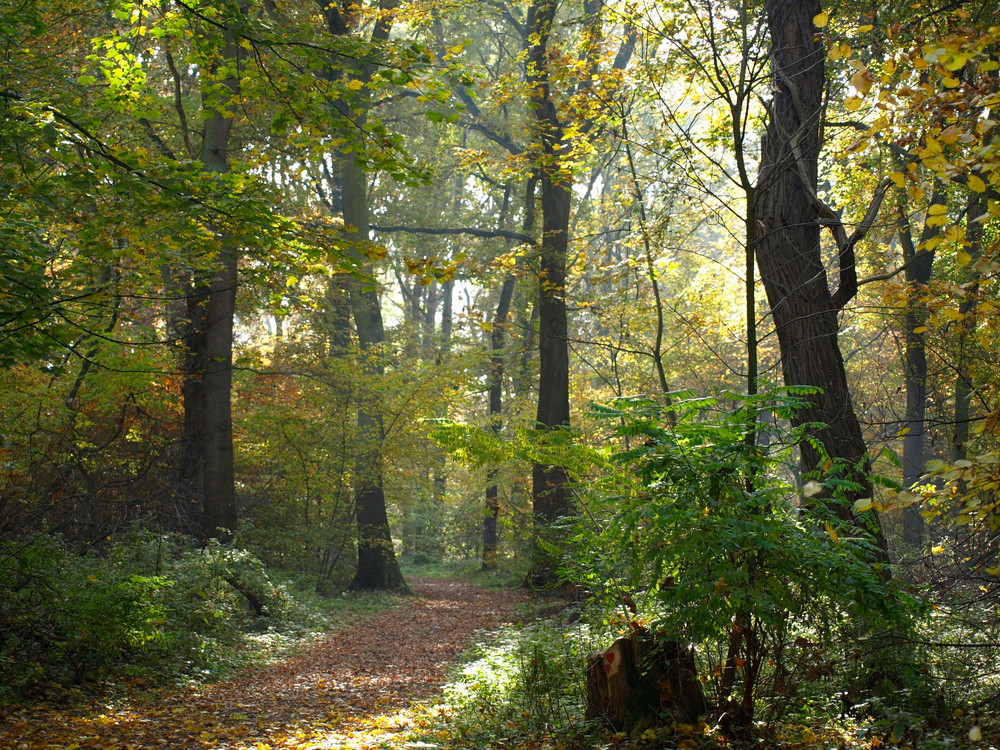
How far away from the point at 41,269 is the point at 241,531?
24.5 feet

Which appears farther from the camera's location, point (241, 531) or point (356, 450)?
point (356, 450)

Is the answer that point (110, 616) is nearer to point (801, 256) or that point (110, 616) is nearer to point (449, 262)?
point (449, 262)

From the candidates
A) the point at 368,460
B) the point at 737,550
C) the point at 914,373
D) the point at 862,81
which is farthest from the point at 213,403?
the point at 914,373

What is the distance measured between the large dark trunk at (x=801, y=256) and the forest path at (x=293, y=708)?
14.7ft

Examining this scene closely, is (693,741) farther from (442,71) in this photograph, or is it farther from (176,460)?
(176,460)

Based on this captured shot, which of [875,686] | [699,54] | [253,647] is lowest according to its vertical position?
[253,647]

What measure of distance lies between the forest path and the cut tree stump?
157 cm

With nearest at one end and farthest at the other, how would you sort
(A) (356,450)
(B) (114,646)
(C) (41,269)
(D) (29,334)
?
(D) (29,334)
(C) (41,269)
(B) (114,646)
(A) (356,450)

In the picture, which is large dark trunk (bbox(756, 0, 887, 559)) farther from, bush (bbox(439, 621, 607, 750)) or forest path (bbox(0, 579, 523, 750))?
forest path (bbox(0, 579, 523, 750))

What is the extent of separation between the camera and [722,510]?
13.1ft

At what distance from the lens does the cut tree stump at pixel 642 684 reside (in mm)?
4617

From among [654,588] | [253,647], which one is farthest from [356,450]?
[654,588]

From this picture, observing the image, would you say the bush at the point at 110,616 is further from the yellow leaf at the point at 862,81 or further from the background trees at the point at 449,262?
the yellow leaf at the point at 862,81

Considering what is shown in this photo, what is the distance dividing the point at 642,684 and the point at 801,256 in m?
4.04
